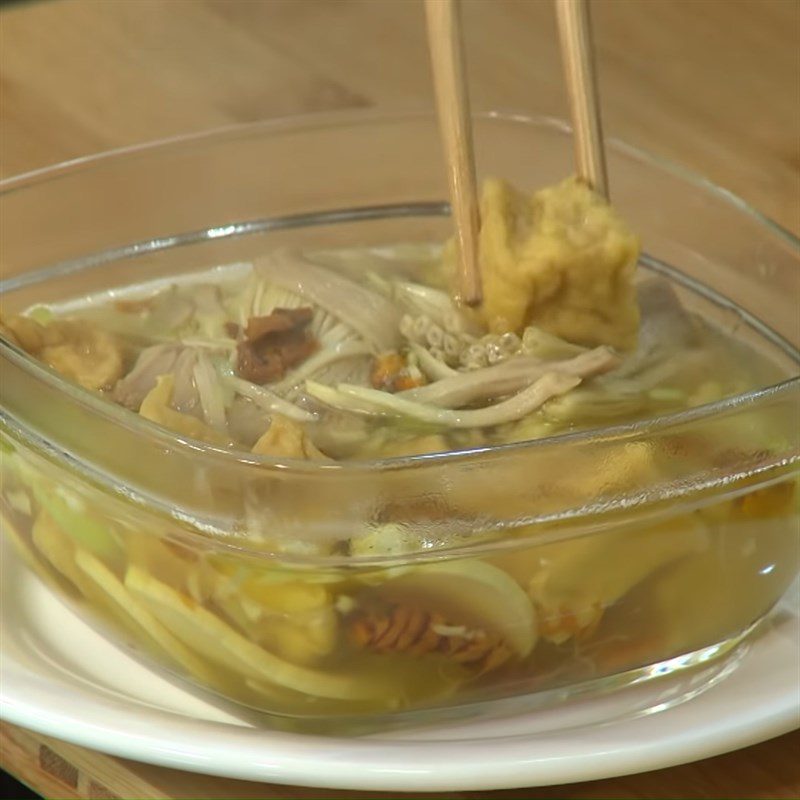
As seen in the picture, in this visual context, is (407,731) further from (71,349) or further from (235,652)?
(71,349)

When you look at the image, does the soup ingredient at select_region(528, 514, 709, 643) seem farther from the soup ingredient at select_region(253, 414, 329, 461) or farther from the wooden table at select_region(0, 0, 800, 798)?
the wooden table at select_region(0, 0, 800, 798)

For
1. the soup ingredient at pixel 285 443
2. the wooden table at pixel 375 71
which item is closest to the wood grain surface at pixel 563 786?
the soup ingredient at pixel 285 443

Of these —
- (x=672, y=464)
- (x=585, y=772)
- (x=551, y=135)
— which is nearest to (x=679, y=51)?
(x=551, y=135)

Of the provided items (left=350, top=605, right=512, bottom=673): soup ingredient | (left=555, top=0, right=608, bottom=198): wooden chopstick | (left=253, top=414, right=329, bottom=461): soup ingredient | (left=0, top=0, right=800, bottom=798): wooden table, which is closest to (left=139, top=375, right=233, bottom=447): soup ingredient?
(left=253, top=414, right=329, bottom=461): soup ingredient

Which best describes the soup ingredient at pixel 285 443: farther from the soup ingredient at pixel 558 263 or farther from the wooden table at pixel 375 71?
the wooden table at pixel 375 71

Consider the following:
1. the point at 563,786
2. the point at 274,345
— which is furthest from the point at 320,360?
the point at 563,786

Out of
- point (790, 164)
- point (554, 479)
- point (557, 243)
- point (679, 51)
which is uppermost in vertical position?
point (679, 51)

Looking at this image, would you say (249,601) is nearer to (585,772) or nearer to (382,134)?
(585,772)
